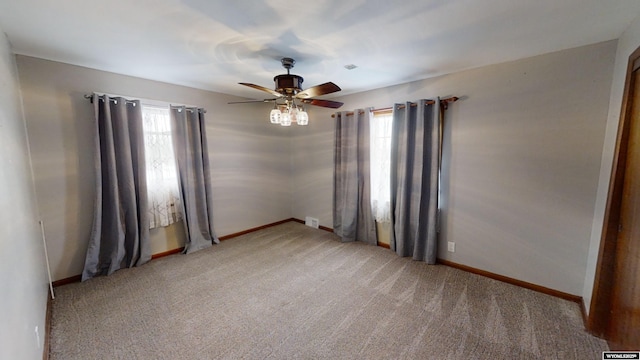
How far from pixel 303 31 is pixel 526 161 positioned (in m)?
2.36

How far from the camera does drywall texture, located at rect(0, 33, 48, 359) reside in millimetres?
1127

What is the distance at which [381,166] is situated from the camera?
339 centimetres

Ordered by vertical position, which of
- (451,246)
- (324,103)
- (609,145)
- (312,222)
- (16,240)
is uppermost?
(324,103)

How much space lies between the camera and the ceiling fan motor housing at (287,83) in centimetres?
216

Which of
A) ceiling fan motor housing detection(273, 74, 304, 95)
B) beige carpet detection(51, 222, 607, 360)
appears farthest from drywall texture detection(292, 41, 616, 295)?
ceiling fan motor housing detection(273, 74, 304, 95)

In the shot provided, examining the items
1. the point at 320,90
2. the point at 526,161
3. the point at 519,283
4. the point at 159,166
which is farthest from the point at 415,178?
the point at 159,166

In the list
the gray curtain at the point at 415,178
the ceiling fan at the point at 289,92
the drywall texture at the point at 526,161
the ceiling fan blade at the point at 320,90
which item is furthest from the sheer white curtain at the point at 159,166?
the drywall texture at the point at 526,161

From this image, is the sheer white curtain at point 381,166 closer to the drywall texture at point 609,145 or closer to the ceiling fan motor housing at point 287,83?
the ceiling fan motor housing at point 287,83

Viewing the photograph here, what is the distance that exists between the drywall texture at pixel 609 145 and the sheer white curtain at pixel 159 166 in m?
4.26

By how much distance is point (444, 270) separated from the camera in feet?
9.16

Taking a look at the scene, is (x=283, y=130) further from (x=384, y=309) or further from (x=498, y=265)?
(x=498, y=265)

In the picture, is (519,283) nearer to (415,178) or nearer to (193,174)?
(415,178)

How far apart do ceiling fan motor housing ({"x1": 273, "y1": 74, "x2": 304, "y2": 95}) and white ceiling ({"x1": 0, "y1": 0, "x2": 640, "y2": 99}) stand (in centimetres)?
20

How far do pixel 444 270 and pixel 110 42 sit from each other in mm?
3871
